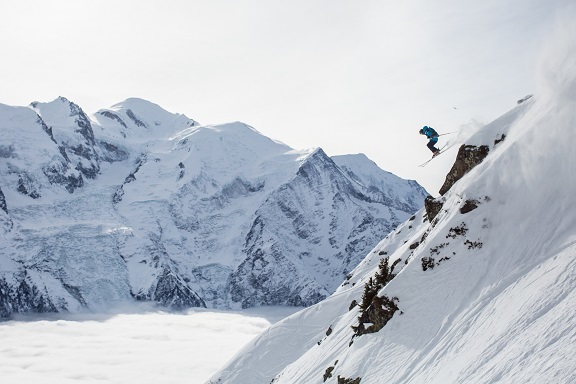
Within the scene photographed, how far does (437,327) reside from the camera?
25484 millimetres

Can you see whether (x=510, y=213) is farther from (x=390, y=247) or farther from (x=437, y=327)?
(x=390, y=247)

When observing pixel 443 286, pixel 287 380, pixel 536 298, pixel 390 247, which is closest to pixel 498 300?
pixel 536 298

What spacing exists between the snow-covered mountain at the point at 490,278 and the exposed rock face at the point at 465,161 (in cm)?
8

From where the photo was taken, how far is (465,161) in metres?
35.8

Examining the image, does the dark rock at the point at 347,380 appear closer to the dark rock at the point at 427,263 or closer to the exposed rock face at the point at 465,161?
the dark rock at the point at 427,263

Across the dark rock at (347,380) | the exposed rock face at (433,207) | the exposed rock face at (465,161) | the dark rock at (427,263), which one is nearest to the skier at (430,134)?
the exposed rock face at (465,161)

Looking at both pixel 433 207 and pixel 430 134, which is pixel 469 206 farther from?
pixel 430 134

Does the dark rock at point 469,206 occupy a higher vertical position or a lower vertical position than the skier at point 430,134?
lower

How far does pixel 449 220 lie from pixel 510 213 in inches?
148

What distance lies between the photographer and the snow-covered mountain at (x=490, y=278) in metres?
19.0

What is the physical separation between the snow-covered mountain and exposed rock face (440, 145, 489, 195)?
0.08 meters

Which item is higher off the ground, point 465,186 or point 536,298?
point 465,186

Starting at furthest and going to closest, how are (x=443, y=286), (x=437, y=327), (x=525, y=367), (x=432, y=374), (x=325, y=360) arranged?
(x=325, y=360), (x=443, y=286), (x=437, y=327), (x=432, y=374), (x=525, y=367)

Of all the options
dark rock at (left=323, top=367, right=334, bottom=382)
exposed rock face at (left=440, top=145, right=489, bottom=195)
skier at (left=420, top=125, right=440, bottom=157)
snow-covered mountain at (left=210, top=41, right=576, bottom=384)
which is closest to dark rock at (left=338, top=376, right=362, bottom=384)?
snow-covered mountain at (left=210, top=41, right=576, bottom=384)
